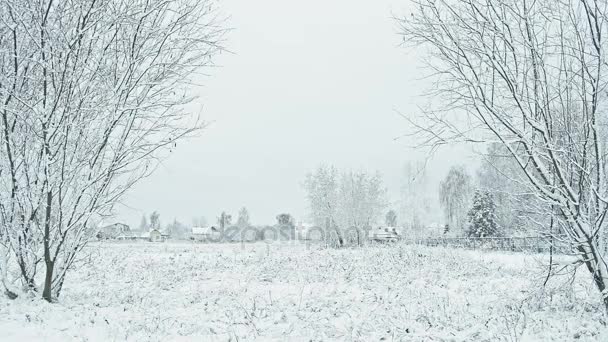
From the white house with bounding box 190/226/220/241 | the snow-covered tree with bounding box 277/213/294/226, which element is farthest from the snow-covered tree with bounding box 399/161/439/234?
the white house with bounding box 190/226/220/241

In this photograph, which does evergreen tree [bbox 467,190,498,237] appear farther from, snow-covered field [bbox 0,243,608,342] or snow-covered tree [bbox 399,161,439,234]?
snow-covered field [bbox 0,243,608,342]

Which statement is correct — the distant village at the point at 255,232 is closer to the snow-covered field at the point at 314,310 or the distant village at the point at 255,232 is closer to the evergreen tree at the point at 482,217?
the snow-covered field at the point at 314,310

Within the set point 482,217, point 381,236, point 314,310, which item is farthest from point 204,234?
point 314,310

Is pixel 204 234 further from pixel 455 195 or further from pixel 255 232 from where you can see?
pixel 455 195

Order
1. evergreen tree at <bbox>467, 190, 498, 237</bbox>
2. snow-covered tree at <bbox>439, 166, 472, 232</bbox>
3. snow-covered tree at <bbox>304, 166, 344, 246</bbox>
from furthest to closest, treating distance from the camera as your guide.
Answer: snow-covered tree at <bbox>439, 166, 472, 232</bbox> → snow-covered tree at <bbox>304, 166, 344, 246</bbox> → evergreen tree at <bbox>467, 190, 498, 237</bbox>

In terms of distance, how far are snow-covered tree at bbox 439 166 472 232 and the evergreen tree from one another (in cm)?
1685

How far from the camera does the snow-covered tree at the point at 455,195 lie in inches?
2266

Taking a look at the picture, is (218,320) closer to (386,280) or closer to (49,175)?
(49,175)

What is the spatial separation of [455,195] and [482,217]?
20.1 meters

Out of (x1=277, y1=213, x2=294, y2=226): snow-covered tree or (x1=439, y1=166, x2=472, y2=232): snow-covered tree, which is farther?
(x1=277, y1=213, x2=294, y2=226): snow-covered tree

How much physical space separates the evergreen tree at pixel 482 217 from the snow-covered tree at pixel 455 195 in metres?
16.8

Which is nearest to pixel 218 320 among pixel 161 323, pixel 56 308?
pixel 161 323

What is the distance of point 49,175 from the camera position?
25.1 ft

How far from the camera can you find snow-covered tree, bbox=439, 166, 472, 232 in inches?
2266
